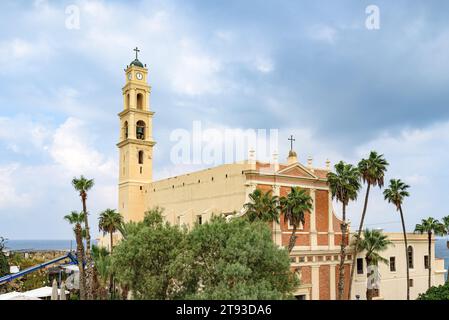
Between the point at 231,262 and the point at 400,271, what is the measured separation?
26708 millimetres

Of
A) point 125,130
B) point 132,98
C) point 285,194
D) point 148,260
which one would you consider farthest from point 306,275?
point 132,98

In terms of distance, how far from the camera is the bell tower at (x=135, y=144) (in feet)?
164

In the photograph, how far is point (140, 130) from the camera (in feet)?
169

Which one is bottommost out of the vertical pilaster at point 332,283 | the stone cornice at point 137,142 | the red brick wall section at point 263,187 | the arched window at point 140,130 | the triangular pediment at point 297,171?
the vertical pilaster at point 332,283

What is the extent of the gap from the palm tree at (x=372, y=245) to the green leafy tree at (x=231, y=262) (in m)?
18.1

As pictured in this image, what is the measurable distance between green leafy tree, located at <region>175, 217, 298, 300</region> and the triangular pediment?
16000mm

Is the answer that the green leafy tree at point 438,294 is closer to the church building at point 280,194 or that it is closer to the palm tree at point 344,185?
the palm tree at point 344,185

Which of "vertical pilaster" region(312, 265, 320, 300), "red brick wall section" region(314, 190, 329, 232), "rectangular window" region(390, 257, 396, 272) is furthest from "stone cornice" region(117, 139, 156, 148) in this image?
"rectangular window" region(390, 257, 396, 272)

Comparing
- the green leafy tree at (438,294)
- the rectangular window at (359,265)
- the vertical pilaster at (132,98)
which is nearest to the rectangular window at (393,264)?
the rectangular window at (359,265)

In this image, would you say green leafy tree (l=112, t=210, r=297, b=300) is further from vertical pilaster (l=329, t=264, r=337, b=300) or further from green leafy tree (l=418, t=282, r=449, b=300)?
vertical pilaster (l=329, t=264, r=337, b=300)

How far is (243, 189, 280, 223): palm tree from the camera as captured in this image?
31516 mm

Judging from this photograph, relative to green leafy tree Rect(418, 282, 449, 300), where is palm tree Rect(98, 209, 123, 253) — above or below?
above

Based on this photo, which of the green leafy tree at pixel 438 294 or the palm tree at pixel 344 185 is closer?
the green leafy tree at pixel 438 294
